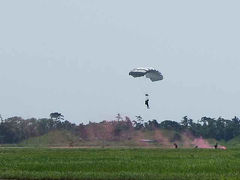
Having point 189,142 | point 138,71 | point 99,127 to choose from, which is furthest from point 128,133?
point 138,71

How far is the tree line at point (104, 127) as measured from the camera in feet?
298

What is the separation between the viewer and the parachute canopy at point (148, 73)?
2170 inches

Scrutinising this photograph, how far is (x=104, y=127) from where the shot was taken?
91750 millimetres

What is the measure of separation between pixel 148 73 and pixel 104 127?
1474 inches

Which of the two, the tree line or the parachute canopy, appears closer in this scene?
the parachute canopy

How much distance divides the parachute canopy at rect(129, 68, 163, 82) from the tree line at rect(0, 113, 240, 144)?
34.6 metres

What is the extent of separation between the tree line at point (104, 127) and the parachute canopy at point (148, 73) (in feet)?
114

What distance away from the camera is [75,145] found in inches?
3501

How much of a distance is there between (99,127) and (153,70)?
1441 inches

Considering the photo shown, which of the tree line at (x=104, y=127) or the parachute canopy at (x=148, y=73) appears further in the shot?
the tree line at (x=104, y=127)

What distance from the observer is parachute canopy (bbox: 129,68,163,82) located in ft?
181

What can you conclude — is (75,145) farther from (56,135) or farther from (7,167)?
(7,167)

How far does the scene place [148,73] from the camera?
5556 cm

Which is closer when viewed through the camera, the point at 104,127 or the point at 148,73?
the point at 148,73
